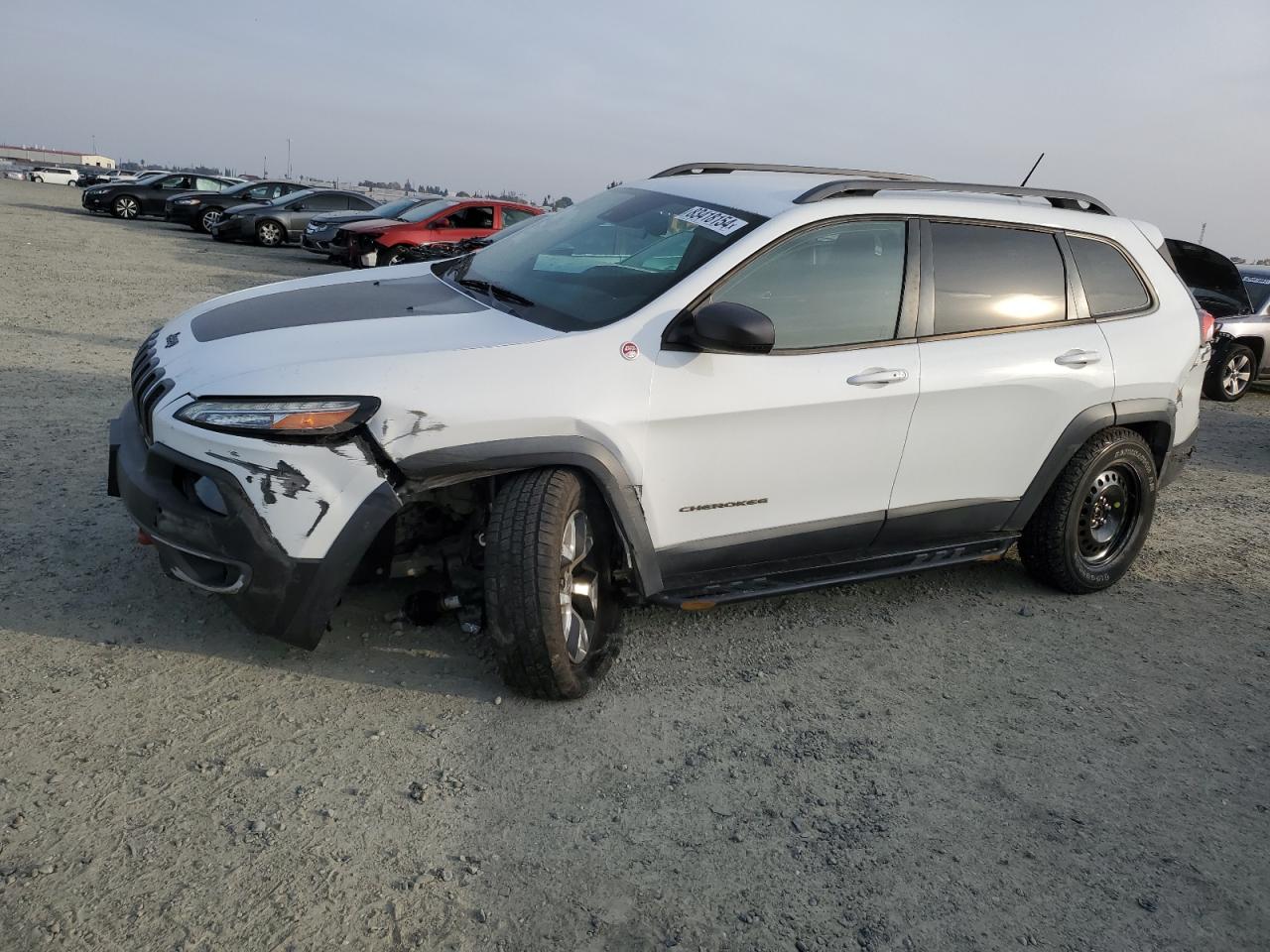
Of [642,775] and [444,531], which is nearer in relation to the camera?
[642,775]

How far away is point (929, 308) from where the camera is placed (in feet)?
13.2

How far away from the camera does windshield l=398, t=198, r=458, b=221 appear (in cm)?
1731

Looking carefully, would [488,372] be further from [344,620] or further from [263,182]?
[263,182]

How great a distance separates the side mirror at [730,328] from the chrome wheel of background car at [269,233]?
20757mm

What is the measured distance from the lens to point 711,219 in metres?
3.91

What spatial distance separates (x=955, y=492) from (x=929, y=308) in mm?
780

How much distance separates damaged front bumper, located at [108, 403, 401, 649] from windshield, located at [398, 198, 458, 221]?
1464cm

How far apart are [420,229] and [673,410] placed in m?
14.4

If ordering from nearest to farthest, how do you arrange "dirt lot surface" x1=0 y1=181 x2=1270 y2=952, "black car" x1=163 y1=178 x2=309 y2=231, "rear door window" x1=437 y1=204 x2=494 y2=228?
"dirt lot surface" x1=0 y1=181 x2=1270 y2=952, "rear door window" x1=437 y1=204 x2=494 y2=228, "black car" x1=163 y1=178 x2=309 y2=231

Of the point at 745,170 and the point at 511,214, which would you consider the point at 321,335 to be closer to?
the point at 745,170

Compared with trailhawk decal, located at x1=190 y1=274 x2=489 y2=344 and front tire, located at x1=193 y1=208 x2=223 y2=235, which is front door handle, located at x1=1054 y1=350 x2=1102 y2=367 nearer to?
trailhawk decal, located at x1=190 y1=274 x2=489 y2=344

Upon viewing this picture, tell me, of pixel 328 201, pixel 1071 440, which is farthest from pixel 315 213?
pixel 1071 440

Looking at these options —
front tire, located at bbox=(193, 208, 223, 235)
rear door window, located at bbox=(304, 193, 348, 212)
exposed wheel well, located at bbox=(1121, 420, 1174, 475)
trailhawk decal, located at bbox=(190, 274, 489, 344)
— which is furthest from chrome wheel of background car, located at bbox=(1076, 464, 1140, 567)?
front tire, located at bbox=(193, 208, 223, 235)

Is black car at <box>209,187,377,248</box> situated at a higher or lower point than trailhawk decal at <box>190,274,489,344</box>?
lower
